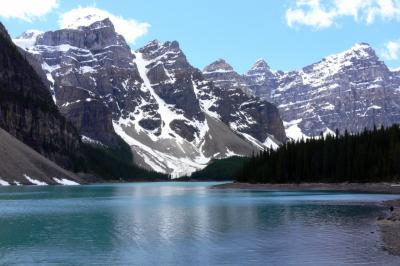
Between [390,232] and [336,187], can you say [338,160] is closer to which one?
[336,187]

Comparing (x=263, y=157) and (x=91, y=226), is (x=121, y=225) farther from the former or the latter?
(x=263, y=157)

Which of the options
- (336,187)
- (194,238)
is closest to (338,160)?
(336,187)

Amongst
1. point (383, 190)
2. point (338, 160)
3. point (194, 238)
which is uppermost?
point (338, 160)

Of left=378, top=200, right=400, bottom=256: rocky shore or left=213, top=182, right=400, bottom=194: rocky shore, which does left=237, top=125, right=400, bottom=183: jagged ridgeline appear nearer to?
left=213, top=182, right=400, bottom=194: rocky shore

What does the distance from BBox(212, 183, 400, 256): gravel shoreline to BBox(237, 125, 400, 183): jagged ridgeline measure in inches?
114

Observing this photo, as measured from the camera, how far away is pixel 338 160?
163m

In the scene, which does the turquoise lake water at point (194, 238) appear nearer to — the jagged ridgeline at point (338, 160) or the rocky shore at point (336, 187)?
the rocky shore at point (336, 187)

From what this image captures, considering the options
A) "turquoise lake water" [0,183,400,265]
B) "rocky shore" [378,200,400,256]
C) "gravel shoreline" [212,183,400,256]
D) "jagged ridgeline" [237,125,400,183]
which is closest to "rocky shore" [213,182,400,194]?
"gravel shoreline" [212,183,400,256]

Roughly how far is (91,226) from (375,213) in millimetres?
36255

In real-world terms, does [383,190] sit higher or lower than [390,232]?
higher

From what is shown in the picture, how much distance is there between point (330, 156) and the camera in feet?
552

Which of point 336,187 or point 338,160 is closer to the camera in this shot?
point 336,187

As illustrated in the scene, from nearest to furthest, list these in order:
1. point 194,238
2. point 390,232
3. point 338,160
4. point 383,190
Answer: point 390,232 → point 194,238 → point 383,190 → point 338,160

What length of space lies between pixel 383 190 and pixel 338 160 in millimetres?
27422
